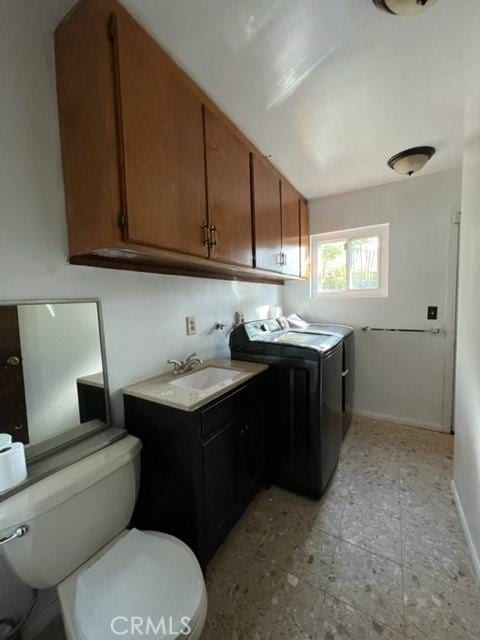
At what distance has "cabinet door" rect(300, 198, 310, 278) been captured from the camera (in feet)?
8.68

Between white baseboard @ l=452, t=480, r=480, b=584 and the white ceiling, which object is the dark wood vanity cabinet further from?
the white ceiling

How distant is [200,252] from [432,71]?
4.42 ft

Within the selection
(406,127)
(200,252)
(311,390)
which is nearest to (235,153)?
(200,252)

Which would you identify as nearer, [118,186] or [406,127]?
[118,186]

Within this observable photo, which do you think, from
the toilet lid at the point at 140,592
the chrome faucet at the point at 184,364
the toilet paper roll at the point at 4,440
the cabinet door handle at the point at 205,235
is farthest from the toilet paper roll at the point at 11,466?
the cabinet door handle at the point at 205,235

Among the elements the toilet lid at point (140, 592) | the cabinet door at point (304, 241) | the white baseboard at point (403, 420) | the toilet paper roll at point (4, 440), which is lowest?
the white baseboard at point (403, 420)

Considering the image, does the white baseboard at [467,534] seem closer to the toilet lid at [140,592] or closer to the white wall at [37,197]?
the toilet lid at [140,592]

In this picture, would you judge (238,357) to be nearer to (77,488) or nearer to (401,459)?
(77,488)

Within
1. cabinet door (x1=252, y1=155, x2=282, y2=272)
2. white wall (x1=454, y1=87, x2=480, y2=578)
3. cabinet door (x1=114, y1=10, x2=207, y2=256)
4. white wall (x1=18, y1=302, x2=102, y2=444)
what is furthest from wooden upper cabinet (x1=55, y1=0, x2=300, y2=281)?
white wall (x1=454, y1=87, x2=480, y2=578)

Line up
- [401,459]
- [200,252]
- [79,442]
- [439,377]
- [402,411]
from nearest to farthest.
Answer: [79,442] < [200,252] < [401,459] < [439,377] < [402,411]

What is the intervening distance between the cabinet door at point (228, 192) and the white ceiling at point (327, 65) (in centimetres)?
13

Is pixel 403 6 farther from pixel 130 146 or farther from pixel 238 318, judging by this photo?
pixel 238 318

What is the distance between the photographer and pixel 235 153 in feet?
5.17

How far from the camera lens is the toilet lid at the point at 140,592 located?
74 cm
